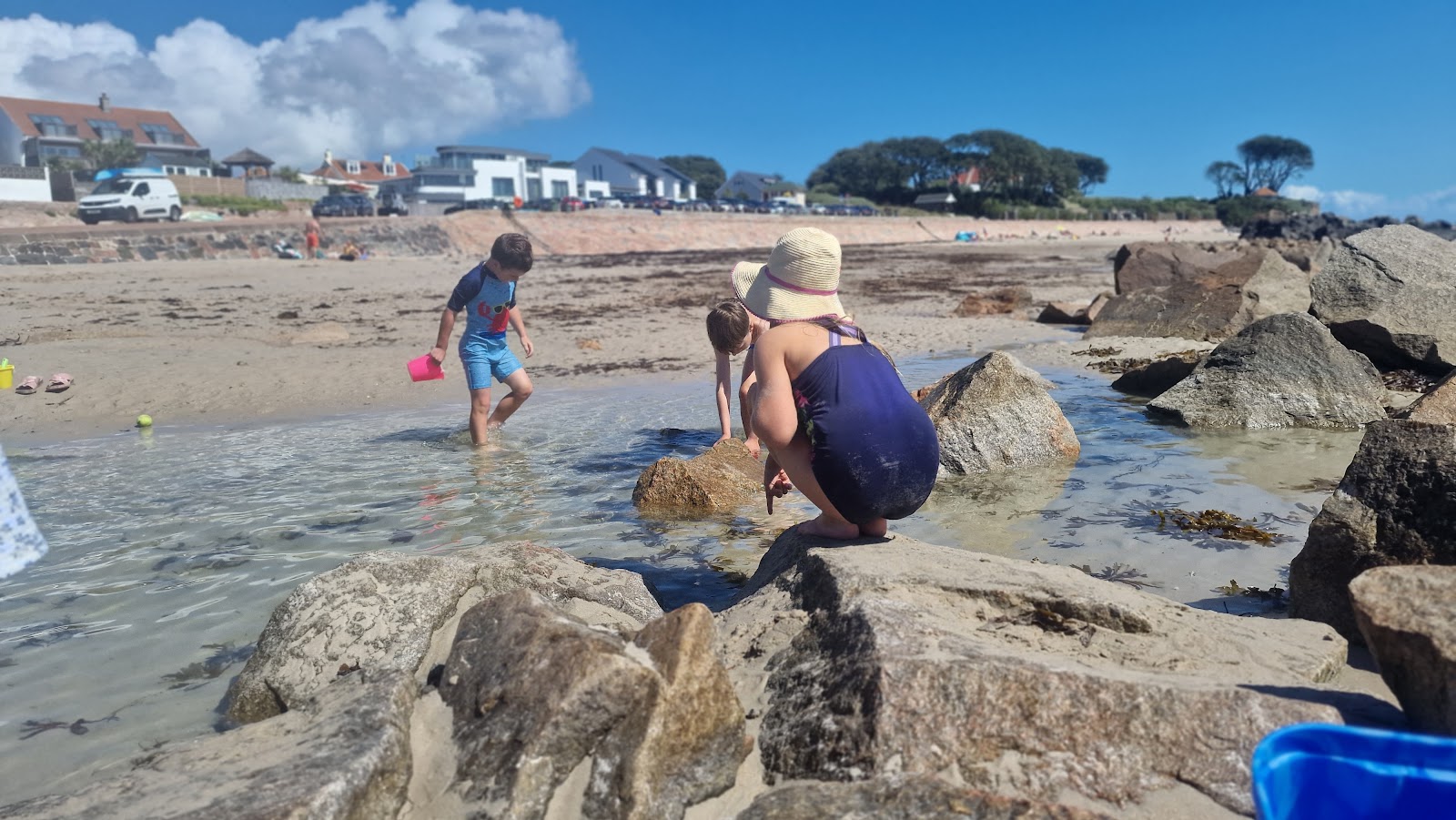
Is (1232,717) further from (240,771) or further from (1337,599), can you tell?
(240,771)

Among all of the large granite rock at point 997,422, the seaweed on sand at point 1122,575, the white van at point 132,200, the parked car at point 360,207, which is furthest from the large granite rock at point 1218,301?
the parked car at point 360,207

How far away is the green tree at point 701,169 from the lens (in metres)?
123

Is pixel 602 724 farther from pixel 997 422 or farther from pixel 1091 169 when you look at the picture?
pixel 1091 169

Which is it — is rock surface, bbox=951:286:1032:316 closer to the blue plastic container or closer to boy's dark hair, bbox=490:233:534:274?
boy's dark hair, bbox=490:233:534:274

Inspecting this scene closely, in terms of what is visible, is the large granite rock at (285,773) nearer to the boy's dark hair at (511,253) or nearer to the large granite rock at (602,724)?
the large granite rock at (602,724)

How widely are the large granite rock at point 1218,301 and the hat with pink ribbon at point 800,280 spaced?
355 inches

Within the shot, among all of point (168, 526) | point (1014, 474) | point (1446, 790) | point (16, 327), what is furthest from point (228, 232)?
point (1446, 790)

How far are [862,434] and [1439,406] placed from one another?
3070mm

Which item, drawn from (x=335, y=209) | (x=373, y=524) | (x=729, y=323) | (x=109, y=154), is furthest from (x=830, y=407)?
(x=109, y=154)

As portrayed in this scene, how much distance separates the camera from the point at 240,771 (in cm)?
255

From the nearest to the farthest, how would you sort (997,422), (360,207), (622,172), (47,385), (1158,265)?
(997,422), (47,385), (1158,265), (360,207), (622,172)

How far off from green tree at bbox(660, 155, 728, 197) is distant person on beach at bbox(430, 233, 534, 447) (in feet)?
377

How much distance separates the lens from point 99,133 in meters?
78.1

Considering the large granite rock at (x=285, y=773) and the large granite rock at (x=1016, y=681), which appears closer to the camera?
the large granite rock at (x=285, y=773)
